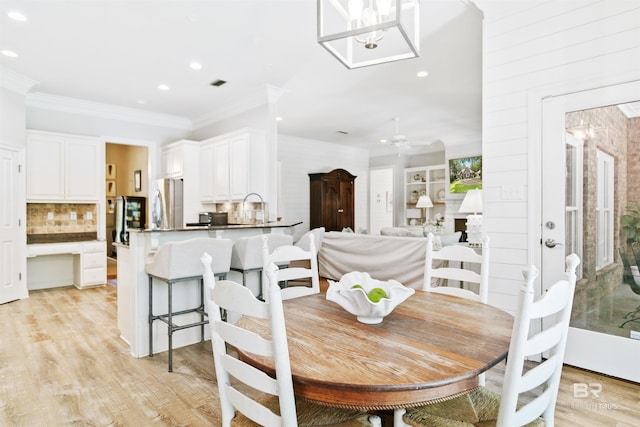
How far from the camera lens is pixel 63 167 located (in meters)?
5.51

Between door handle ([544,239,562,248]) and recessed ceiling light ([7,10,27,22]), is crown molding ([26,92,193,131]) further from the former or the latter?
door handle ([544,239,562,248])

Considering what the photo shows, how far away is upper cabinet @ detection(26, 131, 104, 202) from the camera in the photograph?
5250 millimetres

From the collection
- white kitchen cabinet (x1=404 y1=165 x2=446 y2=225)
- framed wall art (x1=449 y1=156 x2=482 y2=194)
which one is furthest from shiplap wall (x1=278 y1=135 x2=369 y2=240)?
framed wall art (x1=449 y1=156 x2=482 y2=194)

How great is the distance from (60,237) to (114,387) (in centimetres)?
422

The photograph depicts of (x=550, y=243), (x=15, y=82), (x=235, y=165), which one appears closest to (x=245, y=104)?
(x=235, y=165)

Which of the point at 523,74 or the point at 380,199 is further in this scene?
the point at 380,199

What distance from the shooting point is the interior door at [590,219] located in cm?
252

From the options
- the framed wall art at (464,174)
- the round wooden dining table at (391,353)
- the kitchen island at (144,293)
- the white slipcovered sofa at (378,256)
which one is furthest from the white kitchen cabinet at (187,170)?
the framed wall art at (464,174)

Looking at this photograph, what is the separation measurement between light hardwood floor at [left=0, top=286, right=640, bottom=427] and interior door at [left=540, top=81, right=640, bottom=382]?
220 millimetres

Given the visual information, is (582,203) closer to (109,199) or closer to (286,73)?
(286,73)

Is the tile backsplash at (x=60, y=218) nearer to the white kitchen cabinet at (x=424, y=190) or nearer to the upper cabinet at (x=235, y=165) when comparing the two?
the upper cabinet at (x=235, y=165)

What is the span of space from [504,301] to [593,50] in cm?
196

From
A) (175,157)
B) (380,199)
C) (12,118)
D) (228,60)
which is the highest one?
(228,60)

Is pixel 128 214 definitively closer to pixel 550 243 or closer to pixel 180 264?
pixel 180 264
